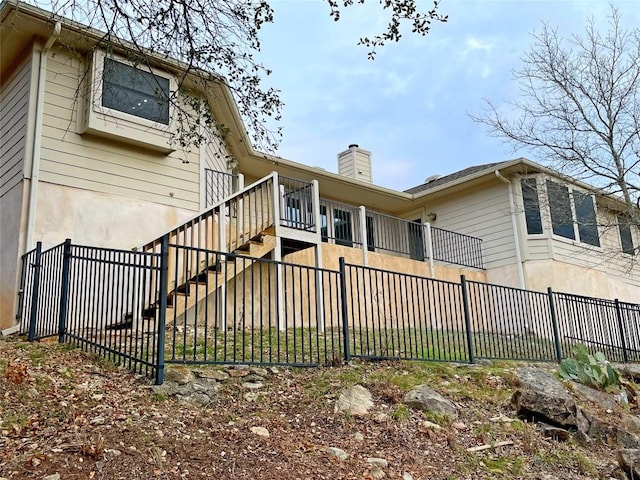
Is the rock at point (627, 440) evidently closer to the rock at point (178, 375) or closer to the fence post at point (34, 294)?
the rock at point (178, 375)

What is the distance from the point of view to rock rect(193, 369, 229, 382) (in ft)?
19.0

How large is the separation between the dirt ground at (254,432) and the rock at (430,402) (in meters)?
0.11

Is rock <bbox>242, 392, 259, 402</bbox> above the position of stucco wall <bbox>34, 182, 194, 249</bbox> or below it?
below

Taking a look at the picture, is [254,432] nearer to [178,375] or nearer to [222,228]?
[178,375]

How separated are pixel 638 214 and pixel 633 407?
9.31m

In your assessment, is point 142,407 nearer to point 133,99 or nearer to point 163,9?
point 163,9

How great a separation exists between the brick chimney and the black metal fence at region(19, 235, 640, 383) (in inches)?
264

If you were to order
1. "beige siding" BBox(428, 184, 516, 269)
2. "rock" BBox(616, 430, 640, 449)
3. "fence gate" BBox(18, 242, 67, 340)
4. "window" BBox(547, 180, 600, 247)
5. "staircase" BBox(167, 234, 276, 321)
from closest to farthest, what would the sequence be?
"rock" BBox(616, 430, 640, 449) < "fence gate" BBox(18, 242, 67, 340) < "staircase" BBox(167, 234, 276, 321) < "window" BBox(547, 180, 600, 247) < "beige siding" BBox(428, 184, 516, 269)

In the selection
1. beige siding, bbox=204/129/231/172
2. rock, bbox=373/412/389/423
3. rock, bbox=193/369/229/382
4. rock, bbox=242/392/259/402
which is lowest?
rock, bbox=373/412/389/423

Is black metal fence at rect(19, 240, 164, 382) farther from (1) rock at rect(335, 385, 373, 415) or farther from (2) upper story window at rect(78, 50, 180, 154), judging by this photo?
(2) upper story window at rect(78, 50, 180, 154)

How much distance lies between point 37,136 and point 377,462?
25.7 feet

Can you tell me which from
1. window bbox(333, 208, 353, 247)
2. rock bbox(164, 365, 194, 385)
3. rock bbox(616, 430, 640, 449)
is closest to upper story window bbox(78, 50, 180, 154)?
rock bbox(164, 365, 194, 385)

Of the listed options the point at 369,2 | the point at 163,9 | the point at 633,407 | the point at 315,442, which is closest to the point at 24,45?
the point at 163,9

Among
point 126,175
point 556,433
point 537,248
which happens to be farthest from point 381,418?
point 537,248
